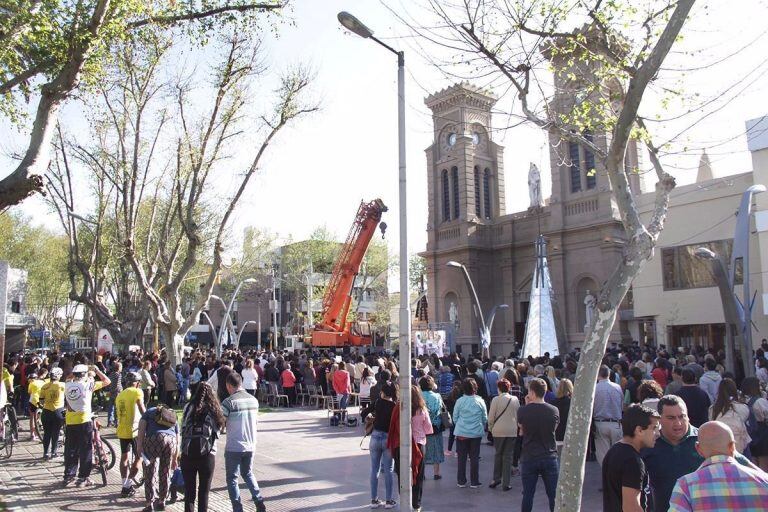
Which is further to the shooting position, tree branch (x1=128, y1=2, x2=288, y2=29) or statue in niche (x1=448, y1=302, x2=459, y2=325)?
statue in niche (x1=448, y1=302, x2=459, y2=325)

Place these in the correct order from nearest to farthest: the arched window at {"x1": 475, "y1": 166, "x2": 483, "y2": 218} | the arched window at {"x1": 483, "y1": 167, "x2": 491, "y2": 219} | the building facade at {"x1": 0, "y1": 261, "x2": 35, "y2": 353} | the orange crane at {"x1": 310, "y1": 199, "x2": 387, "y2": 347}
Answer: the orange crane at {"x1": 310, "y1": 199, "x2": 387, "y2": 347}, the building facade at {"x1": 0, "y1": 261, "x2": 35, "y2": 353}, the arched window at {"x1": 475, "y1": 166, "x2": 483, "y2": 218}, the arched window at {"x1": 483, "y1": 167, "x2": 491, "y2": 219}

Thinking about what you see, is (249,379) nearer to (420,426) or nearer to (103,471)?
(103,471)

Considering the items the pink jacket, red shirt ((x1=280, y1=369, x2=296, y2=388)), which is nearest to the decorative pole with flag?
red shirt ((x1=280, y1=369, x2=296, y2=388))

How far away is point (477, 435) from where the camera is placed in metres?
9.33

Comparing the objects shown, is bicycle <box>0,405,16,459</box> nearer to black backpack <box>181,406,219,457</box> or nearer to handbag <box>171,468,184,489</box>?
handbag <box>171,468,184,489</box>

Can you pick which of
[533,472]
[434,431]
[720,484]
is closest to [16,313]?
[434,431]

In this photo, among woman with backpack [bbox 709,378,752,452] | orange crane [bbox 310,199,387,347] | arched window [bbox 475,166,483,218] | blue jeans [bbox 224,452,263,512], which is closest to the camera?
woman with backpack [bbox 709,378,752,452]

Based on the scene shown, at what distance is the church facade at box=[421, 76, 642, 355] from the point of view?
114 feet

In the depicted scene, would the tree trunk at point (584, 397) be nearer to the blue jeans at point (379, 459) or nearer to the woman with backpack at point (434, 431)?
the blue jeans at point (379, 459)

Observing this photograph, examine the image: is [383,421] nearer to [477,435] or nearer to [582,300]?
[477,435]

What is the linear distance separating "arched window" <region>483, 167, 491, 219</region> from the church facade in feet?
0.23

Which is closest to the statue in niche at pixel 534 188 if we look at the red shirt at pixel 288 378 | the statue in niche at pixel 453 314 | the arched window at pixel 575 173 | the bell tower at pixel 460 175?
the bell tower at pixel 460 175

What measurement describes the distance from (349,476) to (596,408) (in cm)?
410

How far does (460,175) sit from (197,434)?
37459 mm
